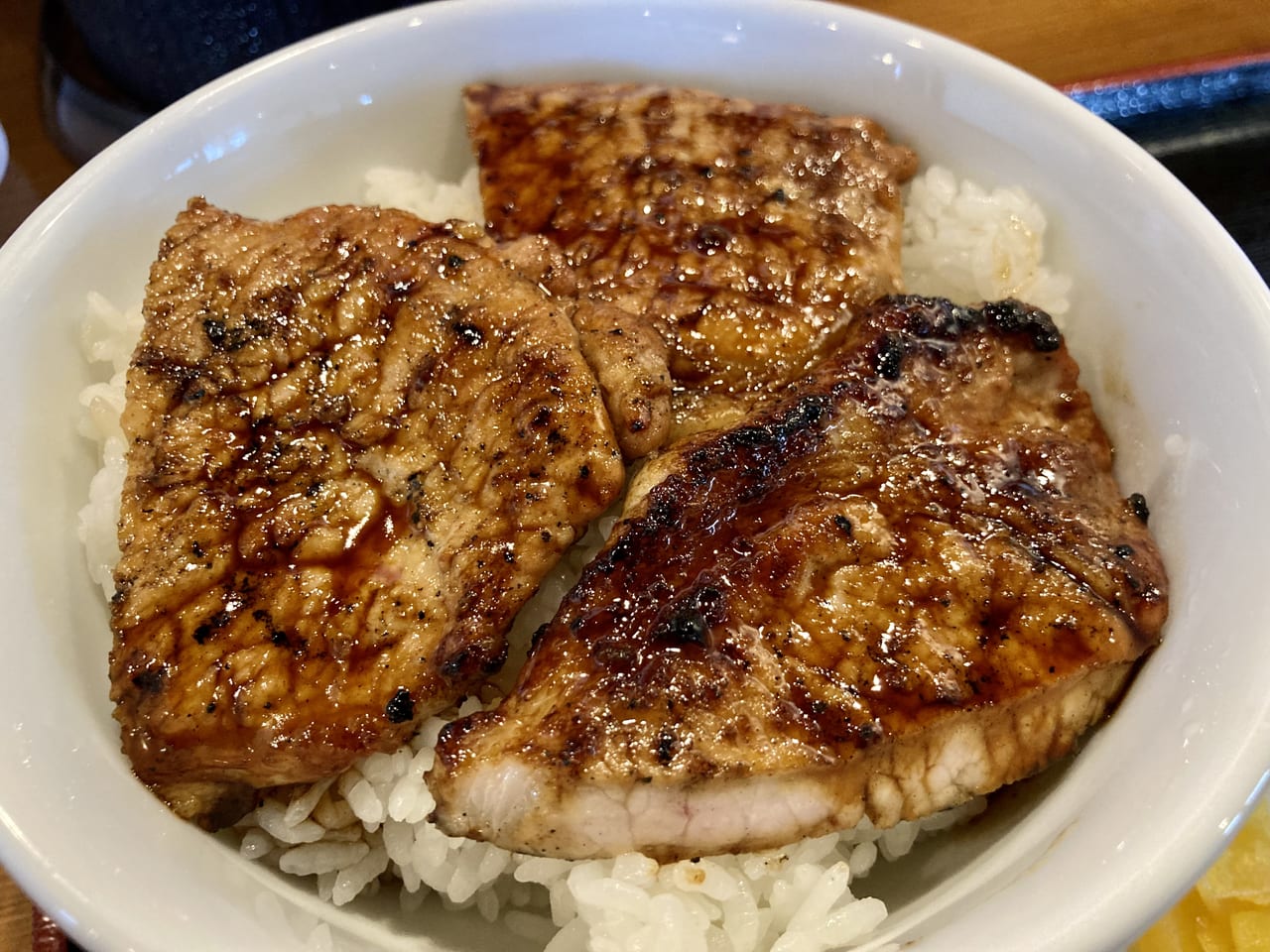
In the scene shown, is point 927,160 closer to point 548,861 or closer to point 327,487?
point 327,487

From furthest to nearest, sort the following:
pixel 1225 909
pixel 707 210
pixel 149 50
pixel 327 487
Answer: pixel 149 50
pixel 707 210
pixel 1225 909
pixel 327 487

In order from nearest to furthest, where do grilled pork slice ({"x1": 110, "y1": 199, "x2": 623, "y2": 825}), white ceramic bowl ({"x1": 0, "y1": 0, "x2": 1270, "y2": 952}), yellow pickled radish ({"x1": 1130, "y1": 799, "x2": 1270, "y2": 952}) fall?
1. white ceramic bowl ({"x1": 0, "y1": 0, "x2": 1270, "y2": 952})
2. grilled pork slice ({"x1": 110, "y1": 199, "x2": 623, "y2": 825})
3. yellow pickled radish ({"x1": 1130, "y1": 799, "x2": 1270, "y2": 952})

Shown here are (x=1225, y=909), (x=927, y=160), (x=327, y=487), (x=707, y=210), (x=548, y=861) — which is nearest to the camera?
(x=548, y=861)

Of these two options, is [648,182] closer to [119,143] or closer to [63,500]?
[119,143]

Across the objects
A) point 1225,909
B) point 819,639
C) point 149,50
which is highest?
point 149,50

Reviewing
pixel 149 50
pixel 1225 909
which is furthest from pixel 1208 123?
pixel 149 50

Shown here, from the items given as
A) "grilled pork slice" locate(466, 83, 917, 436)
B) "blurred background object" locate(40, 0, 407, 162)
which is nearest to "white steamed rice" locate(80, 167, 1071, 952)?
"grilled pork slice" locate(466, 83, 917, 436)

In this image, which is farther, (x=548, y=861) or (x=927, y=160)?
(x=927, y=160)

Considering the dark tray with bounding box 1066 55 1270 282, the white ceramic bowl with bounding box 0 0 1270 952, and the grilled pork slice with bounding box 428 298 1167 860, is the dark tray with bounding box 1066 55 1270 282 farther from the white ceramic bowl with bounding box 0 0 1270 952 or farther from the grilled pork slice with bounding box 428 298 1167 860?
the grilled pork slice with bounding box 428 298 1167 860
